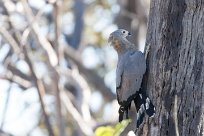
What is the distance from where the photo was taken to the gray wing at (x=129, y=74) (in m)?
2.45

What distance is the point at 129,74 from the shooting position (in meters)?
2.45

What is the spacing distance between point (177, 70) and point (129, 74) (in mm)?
178

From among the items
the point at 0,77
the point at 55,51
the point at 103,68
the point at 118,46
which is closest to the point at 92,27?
the point at 103,68

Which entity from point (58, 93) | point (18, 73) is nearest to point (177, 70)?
point (58, 93)

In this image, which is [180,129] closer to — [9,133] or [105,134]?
[105,134]

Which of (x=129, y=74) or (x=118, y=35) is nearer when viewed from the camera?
(x=129, y=74)

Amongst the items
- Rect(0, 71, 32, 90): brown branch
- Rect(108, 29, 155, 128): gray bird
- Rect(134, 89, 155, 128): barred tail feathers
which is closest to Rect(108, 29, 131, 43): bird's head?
Rect(108, 29, 155, 128): gray bird

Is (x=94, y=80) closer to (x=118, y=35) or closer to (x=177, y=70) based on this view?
(x=118, y=35)

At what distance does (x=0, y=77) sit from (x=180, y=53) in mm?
2935

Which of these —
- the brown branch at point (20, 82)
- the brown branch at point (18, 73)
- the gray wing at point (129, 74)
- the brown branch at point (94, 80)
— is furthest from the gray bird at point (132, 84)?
the brown branch at point (94, 80)

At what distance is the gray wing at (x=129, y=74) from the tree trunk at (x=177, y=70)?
4cm

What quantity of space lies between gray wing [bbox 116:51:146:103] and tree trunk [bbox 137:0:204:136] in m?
0.04

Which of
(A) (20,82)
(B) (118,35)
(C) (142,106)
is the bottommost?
(A) (20,82)

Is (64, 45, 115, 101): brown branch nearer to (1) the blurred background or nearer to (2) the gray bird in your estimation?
(1) the blurred background
